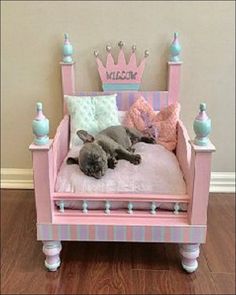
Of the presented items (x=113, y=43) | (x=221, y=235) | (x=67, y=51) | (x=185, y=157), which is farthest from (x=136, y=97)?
(x=221, y=235)

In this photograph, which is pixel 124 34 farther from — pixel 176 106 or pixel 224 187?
pixel 224 187

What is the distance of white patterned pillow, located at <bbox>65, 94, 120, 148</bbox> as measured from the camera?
6.16 feet

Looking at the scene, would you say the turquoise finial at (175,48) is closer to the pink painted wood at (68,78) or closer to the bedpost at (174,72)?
the bedpost at (174,72)

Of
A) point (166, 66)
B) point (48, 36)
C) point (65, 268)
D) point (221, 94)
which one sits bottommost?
point (65, 268)

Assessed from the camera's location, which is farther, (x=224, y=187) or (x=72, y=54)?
(x=224, y=187)

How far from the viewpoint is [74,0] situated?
196 centimetres

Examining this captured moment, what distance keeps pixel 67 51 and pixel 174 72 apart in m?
0.57

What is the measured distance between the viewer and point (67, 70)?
2.02 metres

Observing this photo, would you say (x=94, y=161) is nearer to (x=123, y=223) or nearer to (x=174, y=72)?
(x=123, y=223)

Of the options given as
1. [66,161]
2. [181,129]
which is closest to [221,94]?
[181,129]

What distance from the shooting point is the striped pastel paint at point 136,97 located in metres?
2.01

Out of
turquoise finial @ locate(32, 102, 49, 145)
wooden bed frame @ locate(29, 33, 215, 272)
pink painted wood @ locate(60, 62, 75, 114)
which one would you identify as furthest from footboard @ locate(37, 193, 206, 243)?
pink painted wood @ locate(60, 62, 75, 114)

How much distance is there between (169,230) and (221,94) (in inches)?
37.5

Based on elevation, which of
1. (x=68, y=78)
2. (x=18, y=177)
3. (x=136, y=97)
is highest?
(x=68, y=78)
